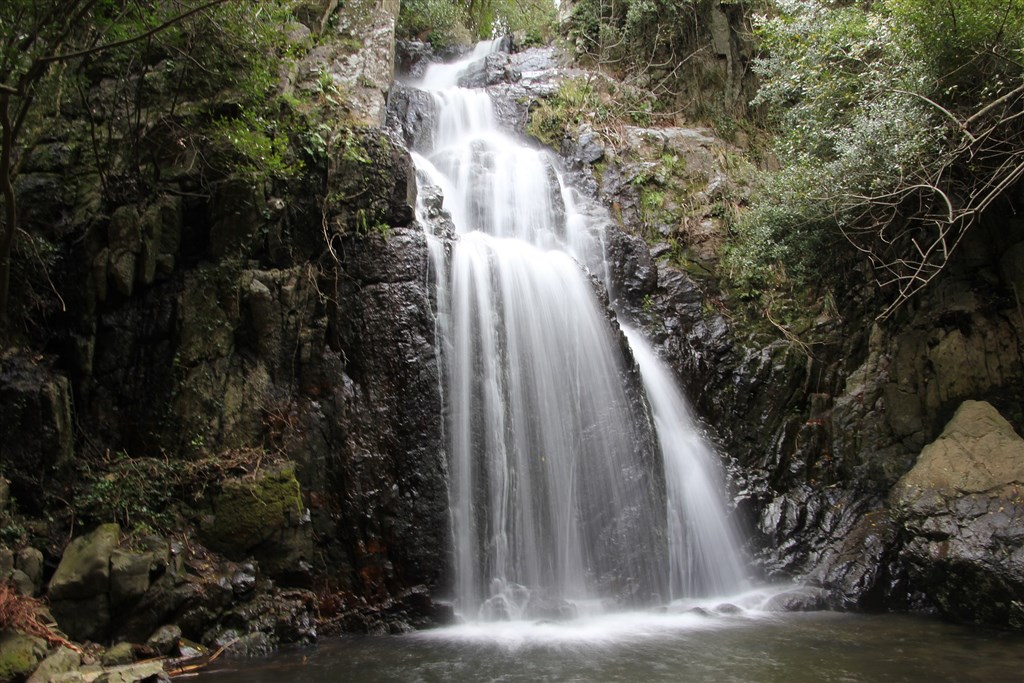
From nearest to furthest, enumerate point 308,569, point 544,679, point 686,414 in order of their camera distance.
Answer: point 544,679, point 308,569, point 686,414

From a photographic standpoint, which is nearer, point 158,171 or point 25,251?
point 25,251

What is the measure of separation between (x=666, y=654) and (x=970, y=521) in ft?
13.5

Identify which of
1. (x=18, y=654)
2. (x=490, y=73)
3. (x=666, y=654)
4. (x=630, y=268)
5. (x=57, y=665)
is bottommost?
(x=666, y=654)

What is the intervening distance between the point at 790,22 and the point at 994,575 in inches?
353

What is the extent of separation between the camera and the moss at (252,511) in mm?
7656

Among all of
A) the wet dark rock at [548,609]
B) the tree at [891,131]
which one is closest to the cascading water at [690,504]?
the wet dark rock at [548,609]

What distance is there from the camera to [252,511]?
776 cm

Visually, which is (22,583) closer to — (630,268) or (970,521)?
(630,268)

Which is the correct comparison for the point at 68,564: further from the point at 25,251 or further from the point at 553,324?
the point at 553,324

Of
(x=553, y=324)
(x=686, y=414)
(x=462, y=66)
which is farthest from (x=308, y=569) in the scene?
(x=462, y=66)

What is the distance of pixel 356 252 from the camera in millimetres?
9211

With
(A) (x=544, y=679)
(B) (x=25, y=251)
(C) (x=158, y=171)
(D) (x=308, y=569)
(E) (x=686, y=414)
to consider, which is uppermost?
(C) (x=158, y=171)

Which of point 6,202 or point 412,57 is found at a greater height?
point 412,57

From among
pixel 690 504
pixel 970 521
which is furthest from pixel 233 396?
pixel 970 521
